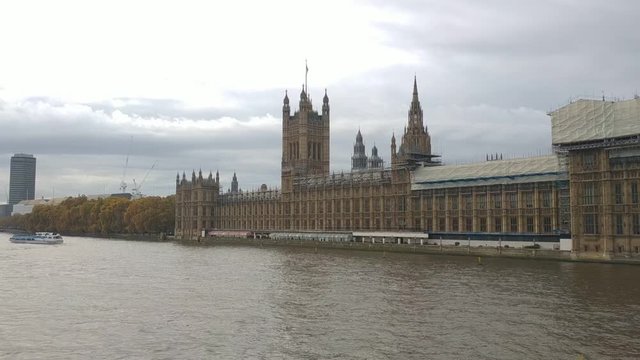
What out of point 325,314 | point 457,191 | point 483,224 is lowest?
point 325,314

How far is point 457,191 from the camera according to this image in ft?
376

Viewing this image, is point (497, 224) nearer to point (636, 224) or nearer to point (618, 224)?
point (618, 224)

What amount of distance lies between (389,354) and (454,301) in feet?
55.5

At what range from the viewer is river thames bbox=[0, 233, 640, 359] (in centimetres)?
3247

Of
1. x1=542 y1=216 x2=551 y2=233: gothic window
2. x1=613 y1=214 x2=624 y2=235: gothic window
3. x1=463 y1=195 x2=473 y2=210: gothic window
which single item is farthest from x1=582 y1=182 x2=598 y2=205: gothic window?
x1=463 y1=195 x2=473 y2=210: gothic window

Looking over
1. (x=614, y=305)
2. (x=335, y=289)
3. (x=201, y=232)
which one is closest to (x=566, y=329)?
(x=614, y=305)

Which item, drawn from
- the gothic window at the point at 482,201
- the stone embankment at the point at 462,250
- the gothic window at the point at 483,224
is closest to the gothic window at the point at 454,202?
the gothic window at the point at 482,201

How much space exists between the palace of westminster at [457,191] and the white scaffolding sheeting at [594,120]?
137mm

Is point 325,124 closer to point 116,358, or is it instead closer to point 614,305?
point 614,305

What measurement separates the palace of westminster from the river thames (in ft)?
52.2

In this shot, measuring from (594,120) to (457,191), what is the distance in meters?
32.8

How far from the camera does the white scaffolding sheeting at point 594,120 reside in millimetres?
83062

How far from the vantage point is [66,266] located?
82188 mm

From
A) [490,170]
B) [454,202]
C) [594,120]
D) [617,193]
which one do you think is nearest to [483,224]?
[454,202]
